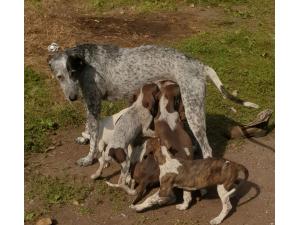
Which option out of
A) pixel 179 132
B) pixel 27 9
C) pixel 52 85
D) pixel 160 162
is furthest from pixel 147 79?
pixel 27 9

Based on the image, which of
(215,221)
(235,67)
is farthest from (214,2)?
(215,221)

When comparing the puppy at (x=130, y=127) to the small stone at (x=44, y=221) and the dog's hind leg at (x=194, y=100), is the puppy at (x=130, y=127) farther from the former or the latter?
the small stone at (x=44, y=221)

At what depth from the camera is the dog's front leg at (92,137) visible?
870 cm

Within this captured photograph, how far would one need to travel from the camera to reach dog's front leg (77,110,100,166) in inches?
343

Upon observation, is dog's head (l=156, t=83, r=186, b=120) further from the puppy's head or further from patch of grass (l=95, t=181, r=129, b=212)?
patch of grass (l=95, t=181, r=129, b=212)

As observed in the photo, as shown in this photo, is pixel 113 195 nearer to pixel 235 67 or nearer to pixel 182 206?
pixel 182 206

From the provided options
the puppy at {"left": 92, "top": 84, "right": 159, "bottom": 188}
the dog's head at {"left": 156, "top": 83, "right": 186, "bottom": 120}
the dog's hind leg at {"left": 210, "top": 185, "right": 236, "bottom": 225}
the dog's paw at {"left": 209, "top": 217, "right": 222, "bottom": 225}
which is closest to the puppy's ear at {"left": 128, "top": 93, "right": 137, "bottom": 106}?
the puppy at {"left": 92, "top": 84, "right": 159, "bottom": 188}

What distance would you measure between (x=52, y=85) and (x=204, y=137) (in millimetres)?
4750

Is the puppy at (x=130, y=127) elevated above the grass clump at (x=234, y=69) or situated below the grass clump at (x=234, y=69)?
above

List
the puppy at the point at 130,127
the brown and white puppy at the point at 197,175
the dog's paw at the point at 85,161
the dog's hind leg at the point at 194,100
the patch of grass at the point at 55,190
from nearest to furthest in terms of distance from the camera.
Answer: the brown and white puppy at the point at 197,175, the puppy at the point at 130,127, the patch of grass at the point at 55,190, the dog's hind leg at the point at 194,100, the dog's paw at the point at 85,161

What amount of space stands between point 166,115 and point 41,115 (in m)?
3.46

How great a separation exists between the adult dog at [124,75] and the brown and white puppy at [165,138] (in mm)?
192

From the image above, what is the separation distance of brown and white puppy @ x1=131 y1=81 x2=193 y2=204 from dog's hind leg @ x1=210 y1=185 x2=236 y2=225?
67 centimetres

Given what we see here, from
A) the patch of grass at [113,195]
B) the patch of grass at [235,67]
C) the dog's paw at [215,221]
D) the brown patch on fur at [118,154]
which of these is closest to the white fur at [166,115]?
the brown patch on fur at [118,154]
